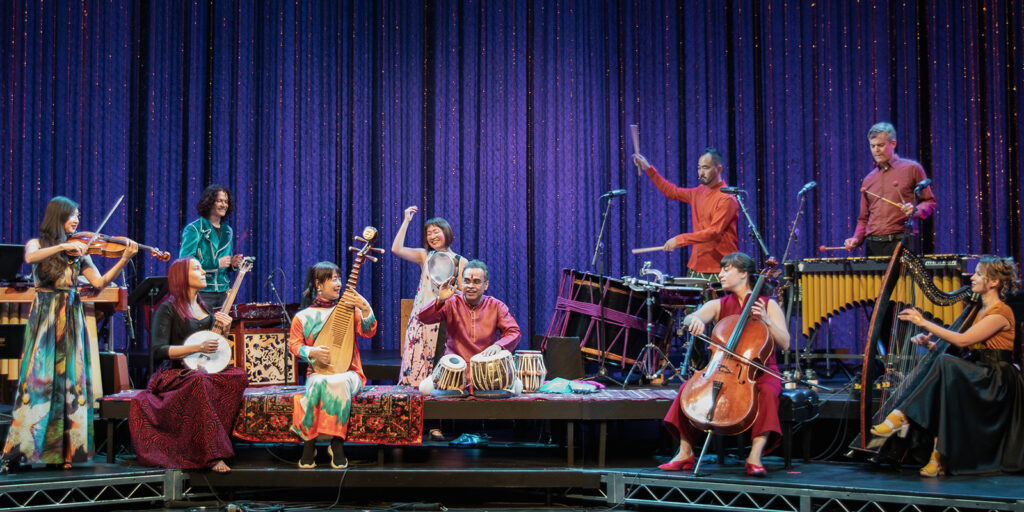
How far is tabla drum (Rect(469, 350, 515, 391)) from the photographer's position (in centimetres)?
583

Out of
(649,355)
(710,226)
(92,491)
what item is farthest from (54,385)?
(710,226)

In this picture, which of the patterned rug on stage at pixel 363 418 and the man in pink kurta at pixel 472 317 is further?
the man in pink kurta at pixel 472 317

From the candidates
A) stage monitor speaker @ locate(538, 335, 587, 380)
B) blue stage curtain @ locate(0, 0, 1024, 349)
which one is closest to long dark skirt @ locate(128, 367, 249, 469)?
stage monitor speaker @ locate(538, 335, 587, 380)

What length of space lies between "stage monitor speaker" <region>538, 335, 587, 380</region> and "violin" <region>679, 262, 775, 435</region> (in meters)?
1.55

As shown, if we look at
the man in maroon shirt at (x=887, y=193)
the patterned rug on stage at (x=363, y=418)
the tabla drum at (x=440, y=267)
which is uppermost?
the man in maroon shirt at (x=887, y=193)

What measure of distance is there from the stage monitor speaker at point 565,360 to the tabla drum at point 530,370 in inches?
24.9

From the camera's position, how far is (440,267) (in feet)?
22.4

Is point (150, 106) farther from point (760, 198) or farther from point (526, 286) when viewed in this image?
point (760, 198)

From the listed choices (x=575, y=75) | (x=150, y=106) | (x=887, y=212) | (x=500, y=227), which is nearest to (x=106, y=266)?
(x=150, y=106)

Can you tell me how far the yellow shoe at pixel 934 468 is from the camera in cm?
→ 536

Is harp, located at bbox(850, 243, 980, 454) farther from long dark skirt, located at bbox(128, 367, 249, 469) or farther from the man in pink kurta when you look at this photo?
long dark skirt, located at bbox(128, 367, 249, 469)

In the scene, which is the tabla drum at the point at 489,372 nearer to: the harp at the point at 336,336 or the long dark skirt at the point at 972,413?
the harp at the point at 336,336

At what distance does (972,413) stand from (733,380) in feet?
4.63

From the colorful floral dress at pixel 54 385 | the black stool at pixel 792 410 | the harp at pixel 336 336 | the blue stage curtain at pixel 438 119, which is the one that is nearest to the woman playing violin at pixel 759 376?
the black stool at pixel 792 410
